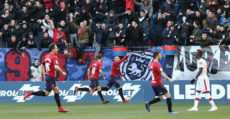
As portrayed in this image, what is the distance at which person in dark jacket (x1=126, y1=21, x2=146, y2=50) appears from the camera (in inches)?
838

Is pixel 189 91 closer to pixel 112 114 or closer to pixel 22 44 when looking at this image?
pixel 112 114

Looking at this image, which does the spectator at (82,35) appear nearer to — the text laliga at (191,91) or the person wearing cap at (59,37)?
the person wearing cap at (59,37)

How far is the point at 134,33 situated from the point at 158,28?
1589 millimetres

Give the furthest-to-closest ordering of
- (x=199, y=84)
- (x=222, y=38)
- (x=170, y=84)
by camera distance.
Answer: (x=222, y=38) < (x=170, y=84) < (x=199, y=84)

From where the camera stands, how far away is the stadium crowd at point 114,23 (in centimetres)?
2105

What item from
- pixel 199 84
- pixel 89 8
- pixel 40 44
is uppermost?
pixel 89 8

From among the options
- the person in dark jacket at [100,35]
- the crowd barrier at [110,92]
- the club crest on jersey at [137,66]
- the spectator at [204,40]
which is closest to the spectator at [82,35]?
the person in dark jacket at [100,35]

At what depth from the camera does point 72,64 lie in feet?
72.8

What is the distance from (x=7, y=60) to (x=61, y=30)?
145 inches

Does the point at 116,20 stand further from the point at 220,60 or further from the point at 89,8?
the point at 220,60

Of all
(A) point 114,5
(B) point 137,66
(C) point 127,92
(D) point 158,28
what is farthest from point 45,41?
(D) point 158,28

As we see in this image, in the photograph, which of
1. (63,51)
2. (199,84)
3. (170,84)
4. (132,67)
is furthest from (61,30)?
(199,84)

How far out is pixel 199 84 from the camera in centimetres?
1362

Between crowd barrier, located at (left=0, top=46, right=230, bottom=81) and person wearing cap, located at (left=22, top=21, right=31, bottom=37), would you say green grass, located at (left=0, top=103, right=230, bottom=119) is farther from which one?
person wearing cap, located at (left=22, top=21, right=31, bottom=37)
